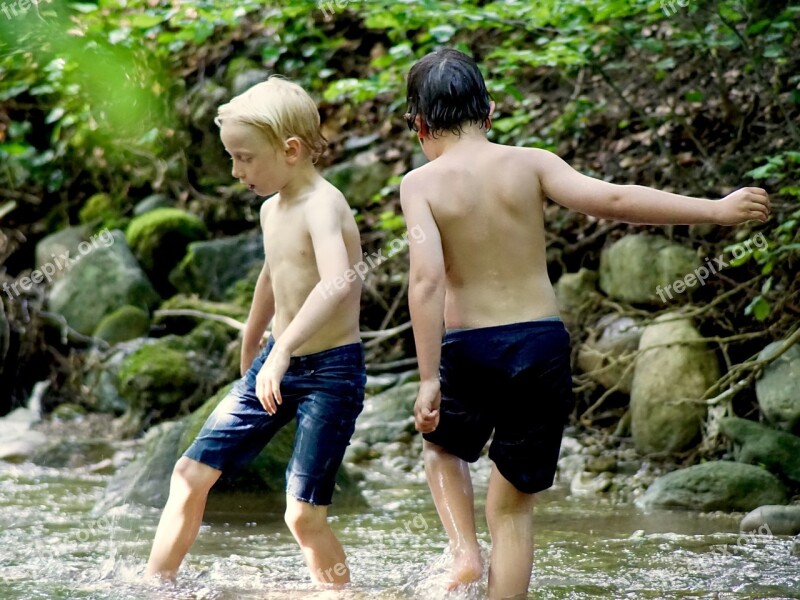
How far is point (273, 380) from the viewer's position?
9.18 feet

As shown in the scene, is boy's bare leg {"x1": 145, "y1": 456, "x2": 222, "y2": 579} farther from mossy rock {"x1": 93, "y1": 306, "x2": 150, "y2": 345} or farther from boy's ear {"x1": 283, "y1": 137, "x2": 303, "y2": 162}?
mossy rock {"x1": 93, "y1": 306, "x2": 150, "y2": 345}

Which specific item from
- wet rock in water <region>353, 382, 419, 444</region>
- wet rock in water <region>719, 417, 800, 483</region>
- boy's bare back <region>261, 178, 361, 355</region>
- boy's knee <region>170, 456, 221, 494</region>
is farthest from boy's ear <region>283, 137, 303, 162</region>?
wet rock in water <region>353, 382, 419, 444</region>

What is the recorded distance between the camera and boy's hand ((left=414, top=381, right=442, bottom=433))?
2.70m

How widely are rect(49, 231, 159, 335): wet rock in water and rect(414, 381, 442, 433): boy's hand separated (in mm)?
6607

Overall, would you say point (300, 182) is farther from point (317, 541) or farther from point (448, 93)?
point (317, 541)

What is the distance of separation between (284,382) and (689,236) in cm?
403

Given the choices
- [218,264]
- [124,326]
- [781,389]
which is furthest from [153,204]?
[781,389]

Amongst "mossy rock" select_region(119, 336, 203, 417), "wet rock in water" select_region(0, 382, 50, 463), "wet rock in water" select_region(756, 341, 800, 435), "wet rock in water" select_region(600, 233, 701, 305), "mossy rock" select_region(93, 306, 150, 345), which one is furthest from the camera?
"mossy rock" select_region(93, 306, 150, 345)

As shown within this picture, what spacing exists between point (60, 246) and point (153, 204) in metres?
0.96

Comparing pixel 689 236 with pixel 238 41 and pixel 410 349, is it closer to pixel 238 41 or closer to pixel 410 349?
pixel 410 349

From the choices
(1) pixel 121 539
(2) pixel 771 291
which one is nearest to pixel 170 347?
(1) pixel 121 539

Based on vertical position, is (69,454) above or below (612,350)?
below

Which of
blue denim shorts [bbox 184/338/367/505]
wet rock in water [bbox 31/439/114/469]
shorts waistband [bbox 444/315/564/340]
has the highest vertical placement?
shorts waistband [bbox 444/315/564/340]

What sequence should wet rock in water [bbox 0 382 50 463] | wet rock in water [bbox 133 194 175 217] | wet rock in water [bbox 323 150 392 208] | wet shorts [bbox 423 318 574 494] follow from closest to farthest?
wet shorts [bbox 423 318 574 494] → wet rock in water [bbox 0 382 50 463] → wet rock in water [bbox 323 150 392 208] → wet rock in water [bbox 133 194 175 217]
